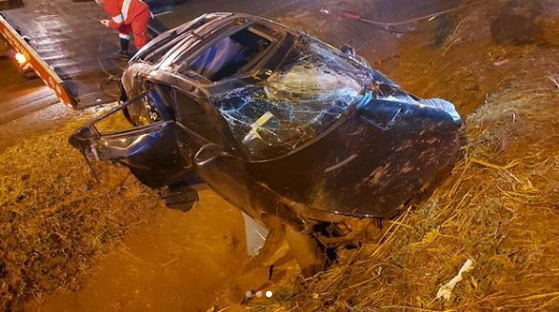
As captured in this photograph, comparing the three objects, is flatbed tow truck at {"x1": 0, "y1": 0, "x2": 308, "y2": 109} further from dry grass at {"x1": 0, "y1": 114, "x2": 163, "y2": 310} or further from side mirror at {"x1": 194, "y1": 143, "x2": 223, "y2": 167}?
side mirror at {"x1": 194, "y1": 143, "x2": 223, "y2": 167}

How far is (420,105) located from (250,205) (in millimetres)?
1734

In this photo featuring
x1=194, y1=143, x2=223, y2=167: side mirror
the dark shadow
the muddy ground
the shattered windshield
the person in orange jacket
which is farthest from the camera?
the dark shadow

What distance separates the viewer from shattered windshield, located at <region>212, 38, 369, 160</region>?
3.38 metres

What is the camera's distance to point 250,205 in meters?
3.43

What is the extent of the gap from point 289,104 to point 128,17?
11.1 ft

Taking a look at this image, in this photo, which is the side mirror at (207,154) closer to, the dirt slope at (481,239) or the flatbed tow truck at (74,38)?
the dirt slope at (481,239)

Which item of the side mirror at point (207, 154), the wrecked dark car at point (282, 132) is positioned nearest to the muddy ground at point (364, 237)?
the wrecked dark car at point (282, 132)

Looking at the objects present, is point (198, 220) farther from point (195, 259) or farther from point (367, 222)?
point (367, 222)

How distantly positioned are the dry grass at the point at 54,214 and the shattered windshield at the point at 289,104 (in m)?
1.63

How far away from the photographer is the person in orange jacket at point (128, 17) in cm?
579

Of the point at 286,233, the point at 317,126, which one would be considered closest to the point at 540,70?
the point at 317,126

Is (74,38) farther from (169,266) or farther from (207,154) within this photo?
(207,154)

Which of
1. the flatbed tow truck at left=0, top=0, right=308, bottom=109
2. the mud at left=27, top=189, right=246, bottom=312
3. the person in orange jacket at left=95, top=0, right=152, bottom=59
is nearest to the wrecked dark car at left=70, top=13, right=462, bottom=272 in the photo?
the mud at left=27, top=189, right=246, bottom=312

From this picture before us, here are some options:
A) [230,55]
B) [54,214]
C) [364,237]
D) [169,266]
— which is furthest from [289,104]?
[54,214]
